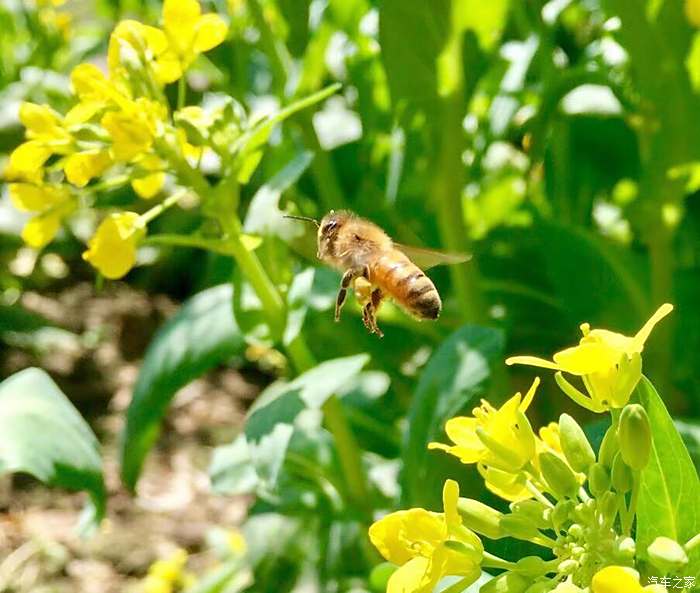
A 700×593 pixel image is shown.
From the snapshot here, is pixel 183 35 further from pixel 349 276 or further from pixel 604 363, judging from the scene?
pixel 604 363

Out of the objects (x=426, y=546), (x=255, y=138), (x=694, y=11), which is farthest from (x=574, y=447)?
(x=694, y=11)

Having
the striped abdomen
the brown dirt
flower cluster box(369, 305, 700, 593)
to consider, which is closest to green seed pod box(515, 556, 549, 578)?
flower cluster box(369, 305, 700, 593)

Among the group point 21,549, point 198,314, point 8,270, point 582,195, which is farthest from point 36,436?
point 8,270

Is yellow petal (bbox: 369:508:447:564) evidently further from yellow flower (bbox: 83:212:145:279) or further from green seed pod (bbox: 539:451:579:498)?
yellow flower (bbox: 83:212:145:279)

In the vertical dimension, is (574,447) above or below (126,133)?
below

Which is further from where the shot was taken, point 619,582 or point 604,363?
point 604,363

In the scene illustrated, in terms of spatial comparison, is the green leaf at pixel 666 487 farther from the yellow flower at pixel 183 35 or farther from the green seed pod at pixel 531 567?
the yellow flower at pixel 183 35
